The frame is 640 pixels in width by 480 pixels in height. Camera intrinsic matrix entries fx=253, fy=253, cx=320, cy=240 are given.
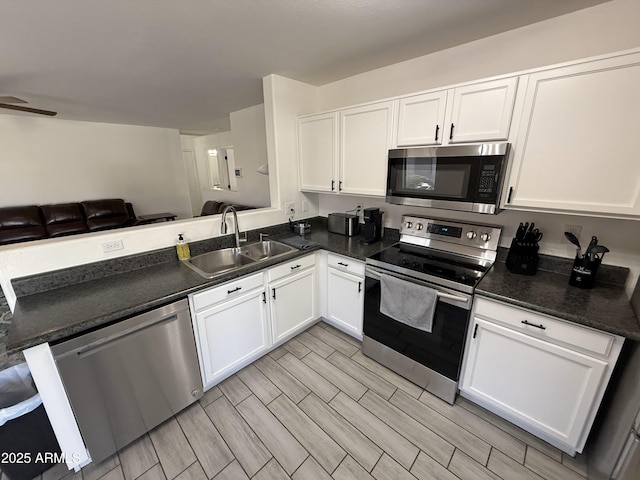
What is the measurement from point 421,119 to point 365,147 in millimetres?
478

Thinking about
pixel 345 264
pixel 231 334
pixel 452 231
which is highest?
pixel 452 231

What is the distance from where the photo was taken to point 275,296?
2078 millimetres

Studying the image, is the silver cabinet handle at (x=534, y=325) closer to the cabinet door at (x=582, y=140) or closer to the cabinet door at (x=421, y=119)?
the cabinet door at (x=582, y=140)

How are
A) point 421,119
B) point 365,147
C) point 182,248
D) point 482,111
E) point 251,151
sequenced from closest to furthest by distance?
point 482,111 < point 421,119 < point 182,248 < point 365,147 < point 251,151

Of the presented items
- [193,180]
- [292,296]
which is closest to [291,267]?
[292,296]

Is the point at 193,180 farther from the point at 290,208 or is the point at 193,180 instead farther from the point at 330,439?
the point at 330,439

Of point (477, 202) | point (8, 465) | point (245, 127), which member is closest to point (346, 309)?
point (477, 202)

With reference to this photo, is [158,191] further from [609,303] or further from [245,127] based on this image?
[609,303]

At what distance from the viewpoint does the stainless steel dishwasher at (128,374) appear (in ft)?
4.05

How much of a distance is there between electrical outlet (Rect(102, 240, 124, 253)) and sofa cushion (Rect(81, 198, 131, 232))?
147 inches

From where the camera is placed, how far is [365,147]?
210 cm

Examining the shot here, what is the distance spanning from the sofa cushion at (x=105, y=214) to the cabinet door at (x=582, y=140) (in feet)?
19.2

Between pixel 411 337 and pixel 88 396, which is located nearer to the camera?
pixel 88 396

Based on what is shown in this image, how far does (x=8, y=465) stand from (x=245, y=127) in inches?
153
